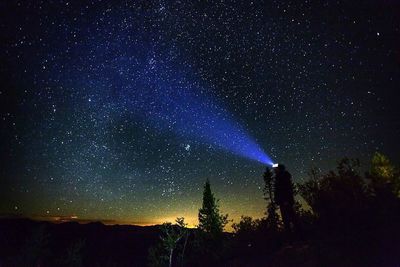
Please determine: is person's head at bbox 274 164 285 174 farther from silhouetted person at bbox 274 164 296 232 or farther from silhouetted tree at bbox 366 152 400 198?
silhouetted tree at bbox 366 152 400 198

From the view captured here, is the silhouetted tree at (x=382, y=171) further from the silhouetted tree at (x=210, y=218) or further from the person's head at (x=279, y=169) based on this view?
the silhouetted tree at (x=210, y=218)

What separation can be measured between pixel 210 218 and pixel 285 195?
84.3ft

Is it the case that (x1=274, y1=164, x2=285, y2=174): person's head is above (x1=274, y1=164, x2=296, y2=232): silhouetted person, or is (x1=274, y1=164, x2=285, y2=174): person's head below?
above

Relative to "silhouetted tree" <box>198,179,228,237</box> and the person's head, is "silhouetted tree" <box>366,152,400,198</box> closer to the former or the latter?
the person's head

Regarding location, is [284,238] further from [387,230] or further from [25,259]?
[25,259]

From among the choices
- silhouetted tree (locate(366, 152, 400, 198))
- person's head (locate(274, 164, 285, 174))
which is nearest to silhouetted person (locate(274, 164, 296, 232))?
person's head (locate(274, 164, 285, 174))

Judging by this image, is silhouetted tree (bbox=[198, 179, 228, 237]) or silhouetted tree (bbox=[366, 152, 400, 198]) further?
silhouetted tree (bbox=[198, 179, 228, 237])

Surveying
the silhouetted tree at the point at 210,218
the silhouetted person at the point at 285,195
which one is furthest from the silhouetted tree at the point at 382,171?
the silhouetted tree at the point at 210,218

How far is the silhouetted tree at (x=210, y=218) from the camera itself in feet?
182

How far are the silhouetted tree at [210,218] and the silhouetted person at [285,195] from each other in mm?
23485

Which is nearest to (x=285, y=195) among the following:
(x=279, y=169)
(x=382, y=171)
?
(x=279, y=169)

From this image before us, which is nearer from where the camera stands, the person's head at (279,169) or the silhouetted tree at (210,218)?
the person's head at (279,169)

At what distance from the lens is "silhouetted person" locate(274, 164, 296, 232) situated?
33000 mm

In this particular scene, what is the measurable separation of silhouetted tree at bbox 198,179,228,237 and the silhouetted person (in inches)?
925
